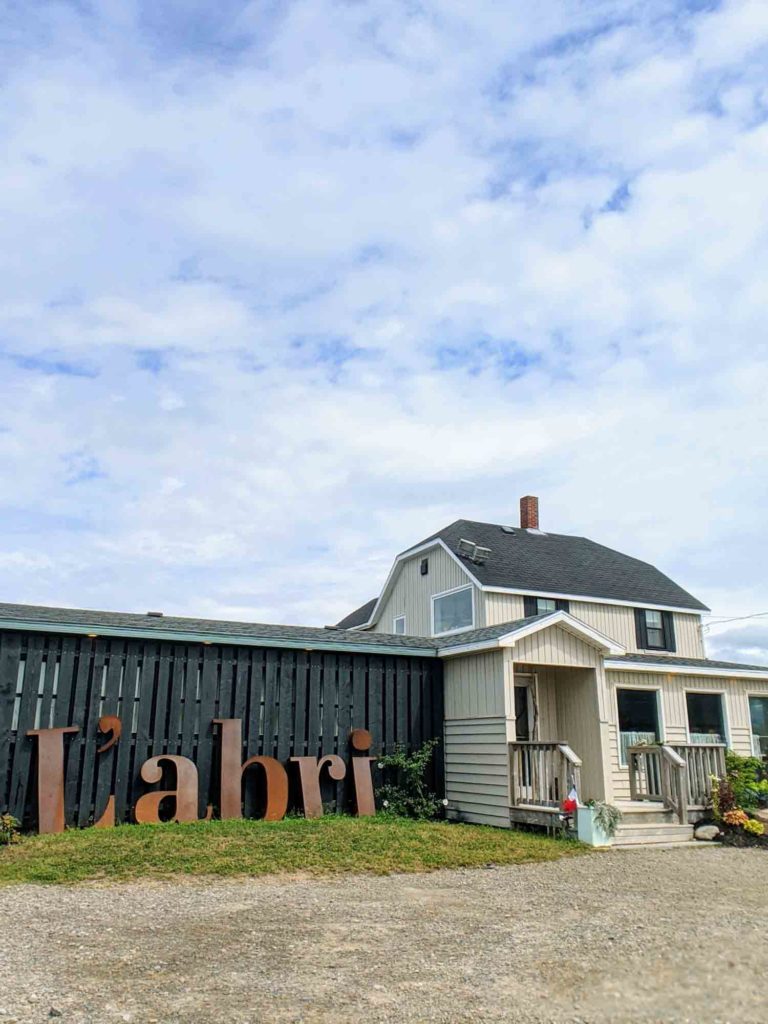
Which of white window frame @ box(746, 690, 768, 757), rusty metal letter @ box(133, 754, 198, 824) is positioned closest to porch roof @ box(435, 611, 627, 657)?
rusty metal letter @ box(133, 754, 198, 824)

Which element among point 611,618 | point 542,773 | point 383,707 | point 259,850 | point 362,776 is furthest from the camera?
point 611,618

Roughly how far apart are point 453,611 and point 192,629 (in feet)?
29.6

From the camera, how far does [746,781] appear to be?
44.9ft

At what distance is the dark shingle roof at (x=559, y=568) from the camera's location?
66.5 feet

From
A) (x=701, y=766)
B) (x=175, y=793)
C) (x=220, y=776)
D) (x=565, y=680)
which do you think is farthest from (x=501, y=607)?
(x=175, y=793)

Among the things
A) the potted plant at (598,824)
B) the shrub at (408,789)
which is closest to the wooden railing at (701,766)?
the potted plant at (598,824)

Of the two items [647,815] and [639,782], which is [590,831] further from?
[639,782]

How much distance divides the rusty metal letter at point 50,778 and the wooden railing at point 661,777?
8.79 meters

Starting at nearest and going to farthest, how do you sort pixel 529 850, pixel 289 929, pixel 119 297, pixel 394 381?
1. pixel 289 929
2. pixel 529 850
3. pixel 119 297
4. pixel 394 381

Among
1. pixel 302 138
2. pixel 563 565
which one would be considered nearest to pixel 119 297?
pixel 302 138

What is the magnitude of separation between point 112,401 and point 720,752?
1225 cm

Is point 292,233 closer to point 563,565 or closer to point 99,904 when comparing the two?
point 99,904

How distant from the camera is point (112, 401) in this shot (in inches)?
594

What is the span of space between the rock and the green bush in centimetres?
84
